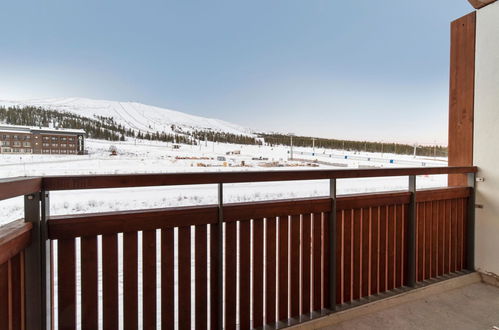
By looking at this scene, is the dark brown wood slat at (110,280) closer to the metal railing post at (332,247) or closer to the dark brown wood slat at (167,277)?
the dark brown wood slat at (167,277)

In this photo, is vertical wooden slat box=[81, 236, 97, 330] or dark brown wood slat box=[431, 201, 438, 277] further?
dark brown wood slat box=[431, 201, 438, 277]

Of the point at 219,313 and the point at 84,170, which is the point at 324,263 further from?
the point at 84,170

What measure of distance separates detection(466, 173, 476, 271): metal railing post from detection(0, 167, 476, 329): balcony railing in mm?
280

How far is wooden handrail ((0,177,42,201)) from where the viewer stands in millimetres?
783

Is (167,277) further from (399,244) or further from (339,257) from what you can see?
(399,244)

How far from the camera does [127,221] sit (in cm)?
120

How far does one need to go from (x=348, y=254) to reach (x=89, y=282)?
1.43 metres

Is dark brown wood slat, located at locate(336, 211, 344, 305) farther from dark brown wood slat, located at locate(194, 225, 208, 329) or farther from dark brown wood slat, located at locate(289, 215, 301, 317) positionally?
dark brown wood slat, located at locate(194, 225, 208, 329)

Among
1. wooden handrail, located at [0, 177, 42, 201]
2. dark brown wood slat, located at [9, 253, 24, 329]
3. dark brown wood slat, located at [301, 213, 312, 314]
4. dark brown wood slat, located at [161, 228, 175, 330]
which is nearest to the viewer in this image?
wooden handrail, located at [0, 177, 42, 201]

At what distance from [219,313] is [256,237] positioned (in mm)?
411

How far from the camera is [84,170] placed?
4.55ft

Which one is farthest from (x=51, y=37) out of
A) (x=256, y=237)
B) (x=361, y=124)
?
(x=361, y=124)

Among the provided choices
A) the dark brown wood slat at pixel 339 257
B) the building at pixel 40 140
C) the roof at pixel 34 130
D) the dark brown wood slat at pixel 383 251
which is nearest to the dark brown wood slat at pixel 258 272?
the dark brown wood slat at pixel 339 257

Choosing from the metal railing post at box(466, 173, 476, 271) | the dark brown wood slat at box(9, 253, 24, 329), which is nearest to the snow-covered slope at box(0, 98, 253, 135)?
the dark brown wood slat at box(9, 253, 24, 329)
